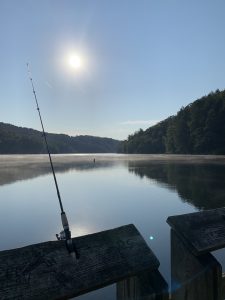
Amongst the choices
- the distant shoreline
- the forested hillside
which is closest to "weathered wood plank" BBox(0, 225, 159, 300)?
the distant shoreline

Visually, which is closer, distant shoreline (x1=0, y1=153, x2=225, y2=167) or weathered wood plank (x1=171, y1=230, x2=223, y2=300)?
weathered wood plank (x1=171, y1=230, x2=223, y2=300)

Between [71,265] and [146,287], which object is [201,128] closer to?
[146,287]

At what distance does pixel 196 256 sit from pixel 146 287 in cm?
48

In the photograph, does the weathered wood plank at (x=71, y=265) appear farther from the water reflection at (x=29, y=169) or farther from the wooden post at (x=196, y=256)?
the water reflection at (x=29, y=169)

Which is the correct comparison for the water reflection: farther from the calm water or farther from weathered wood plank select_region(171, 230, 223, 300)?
weathered wood plank select_region(171, 230, 223, 300)

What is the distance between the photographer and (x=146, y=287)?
6.85 ft

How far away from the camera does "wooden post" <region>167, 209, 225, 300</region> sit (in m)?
2.35

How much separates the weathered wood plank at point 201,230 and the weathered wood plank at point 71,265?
1.20ft

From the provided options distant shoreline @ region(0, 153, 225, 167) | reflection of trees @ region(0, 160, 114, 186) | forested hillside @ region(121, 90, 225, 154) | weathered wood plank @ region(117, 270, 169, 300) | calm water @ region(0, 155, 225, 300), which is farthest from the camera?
forested hillside @ region(121, 90, 225, 154)

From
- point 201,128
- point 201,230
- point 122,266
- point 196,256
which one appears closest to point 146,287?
point 122,266

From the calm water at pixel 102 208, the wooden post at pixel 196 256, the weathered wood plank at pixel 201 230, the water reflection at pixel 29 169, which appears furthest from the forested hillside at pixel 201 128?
the wooden post at pixel 196 256

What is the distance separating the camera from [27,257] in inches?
75.2

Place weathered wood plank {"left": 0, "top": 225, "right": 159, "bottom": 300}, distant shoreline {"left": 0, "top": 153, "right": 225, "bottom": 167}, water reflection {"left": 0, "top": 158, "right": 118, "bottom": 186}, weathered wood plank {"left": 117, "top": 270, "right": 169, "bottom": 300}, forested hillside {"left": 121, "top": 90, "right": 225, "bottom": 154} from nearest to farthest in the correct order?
weathered wood plank {"left": 0, "top": 225, "right": 159, "bottom": 300}, weathered wood plank {"left": 117, "top": 270, "right": 169, "bottom": 300}, water reflection {"left": 0, "top": 158, "right": 118, "bottom": 186}, distant shoreline {"left": 0, "top": 153, "right": 225, "bottom": 167}, forested hillside {"left": 121, "top": 90, "right": 225, "bottom": 154}

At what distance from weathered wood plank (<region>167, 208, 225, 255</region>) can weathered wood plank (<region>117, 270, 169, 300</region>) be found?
1.30 ft
